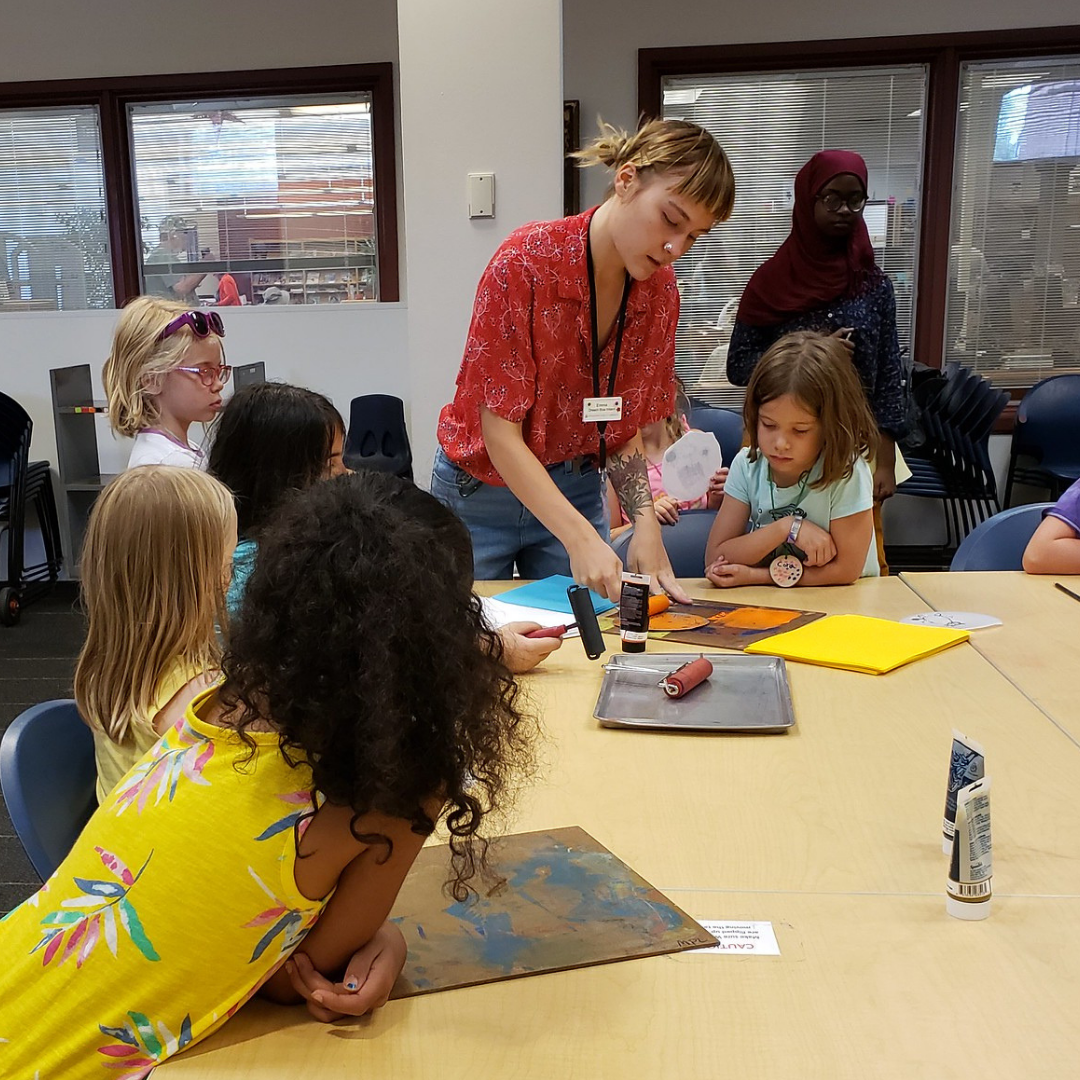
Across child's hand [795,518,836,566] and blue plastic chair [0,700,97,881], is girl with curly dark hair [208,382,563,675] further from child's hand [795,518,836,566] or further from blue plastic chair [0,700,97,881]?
child's hand [795,518,836,566]

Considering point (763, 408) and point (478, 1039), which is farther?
point (763, 408)

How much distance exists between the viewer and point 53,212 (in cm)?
545

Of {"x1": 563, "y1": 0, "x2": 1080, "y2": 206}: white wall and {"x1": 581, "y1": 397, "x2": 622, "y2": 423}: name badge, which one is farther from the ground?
{"x1": 563, "y1": 0, "x2": 1080, "y2": 206}: white wall

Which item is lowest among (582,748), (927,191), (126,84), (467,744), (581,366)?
(582,748)

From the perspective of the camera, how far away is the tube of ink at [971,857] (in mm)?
954

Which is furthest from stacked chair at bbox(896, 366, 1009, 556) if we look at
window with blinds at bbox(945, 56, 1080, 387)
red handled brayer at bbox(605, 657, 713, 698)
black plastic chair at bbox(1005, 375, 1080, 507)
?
red handled brayer at bbox(605, 657, 713, 698)

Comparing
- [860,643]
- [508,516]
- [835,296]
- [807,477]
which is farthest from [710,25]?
[860,643]

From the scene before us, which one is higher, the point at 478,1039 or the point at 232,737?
the point at 232,737

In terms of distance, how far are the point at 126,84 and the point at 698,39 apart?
2652mm

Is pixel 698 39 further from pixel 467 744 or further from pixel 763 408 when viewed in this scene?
pixel 467 744

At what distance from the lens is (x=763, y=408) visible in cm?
231

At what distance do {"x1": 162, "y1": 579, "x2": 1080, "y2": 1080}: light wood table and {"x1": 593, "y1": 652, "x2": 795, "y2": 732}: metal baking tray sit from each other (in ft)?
0.08

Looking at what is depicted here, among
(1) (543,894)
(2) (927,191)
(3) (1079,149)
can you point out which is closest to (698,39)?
(2) (927,191)

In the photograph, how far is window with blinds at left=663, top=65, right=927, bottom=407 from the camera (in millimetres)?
5027
